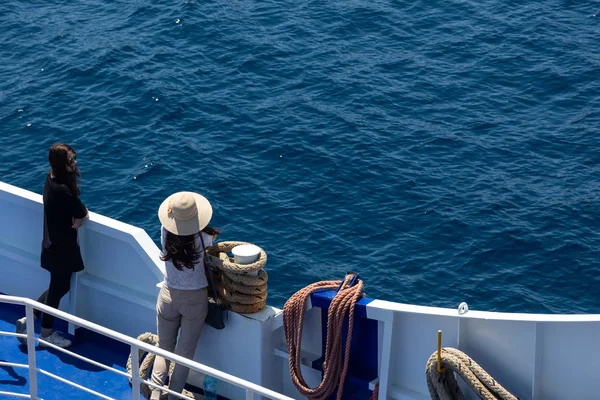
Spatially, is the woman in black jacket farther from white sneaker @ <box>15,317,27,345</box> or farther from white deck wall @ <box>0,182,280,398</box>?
white deck wall @ <box>0,182,280,398</box>

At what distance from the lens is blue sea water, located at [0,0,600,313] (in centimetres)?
1770

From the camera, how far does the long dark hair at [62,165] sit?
834 centimetres

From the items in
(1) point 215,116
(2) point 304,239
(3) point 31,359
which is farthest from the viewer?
(1) point 215,116

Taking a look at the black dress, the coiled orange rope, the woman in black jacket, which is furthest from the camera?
the black dress

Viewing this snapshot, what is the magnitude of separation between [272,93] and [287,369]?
15659 mm

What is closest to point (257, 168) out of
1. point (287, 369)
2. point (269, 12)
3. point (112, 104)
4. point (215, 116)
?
point (215, 116)

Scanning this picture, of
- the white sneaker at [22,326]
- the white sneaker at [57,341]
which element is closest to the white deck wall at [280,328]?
the white sneaker at [57,341]

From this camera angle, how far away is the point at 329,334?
7785 mm

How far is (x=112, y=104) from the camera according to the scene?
76.3ft

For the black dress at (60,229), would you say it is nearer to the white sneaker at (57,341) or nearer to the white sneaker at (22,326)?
the white sneaker at (22,326)

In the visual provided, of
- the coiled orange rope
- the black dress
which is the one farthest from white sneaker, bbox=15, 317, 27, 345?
the coiled orange rope

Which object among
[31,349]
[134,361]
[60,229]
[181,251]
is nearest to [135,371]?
[134,361]

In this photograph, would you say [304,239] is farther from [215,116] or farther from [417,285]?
[215,116]

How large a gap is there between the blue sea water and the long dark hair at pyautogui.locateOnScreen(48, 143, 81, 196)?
861 cm
